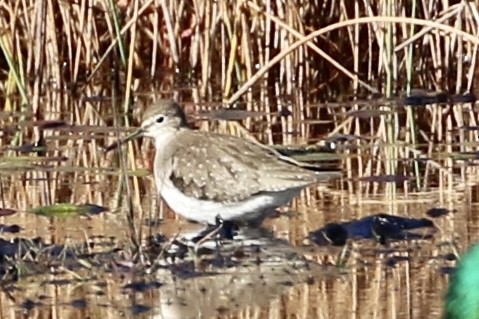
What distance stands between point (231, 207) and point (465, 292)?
454 cm

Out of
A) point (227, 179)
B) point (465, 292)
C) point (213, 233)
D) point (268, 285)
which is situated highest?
point (465, 292)

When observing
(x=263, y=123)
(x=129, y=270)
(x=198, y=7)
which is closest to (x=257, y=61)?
(x=198, y=7)

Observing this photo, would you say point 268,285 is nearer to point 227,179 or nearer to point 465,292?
point 227,179

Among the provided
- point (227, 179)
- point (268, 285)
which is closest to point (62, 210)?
point (227, 179)

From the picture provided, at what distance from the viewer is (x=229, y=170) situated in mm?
6520

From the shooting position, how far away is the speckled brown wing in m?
6.32

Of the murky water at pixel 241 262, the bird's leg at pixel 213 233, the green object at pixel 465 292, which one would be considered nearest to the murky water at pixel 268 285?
the murky water at pixel 241 262

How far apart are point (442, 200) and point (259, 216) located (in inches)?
33.7

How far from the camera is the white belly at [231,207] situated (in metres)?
6.36

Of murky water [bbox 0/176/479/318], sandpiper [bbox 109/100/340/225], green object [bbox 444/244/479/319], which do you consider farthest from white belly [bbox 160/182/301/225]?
green object [bbox 444/244/479/319]

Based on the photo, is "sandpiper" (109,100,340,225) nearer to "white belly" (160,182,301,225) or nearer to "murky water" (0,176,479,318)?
"white belly" (160,182,301,225)

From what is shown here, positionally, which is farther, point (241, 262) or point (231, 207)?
point (231, 207)

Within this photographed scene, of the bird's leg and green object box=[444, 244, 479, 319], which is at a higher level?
green object box=[444, 244, 479, 319]

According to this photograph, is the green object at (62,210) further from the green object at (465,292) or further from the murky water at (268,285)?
the green object at (465,292)
